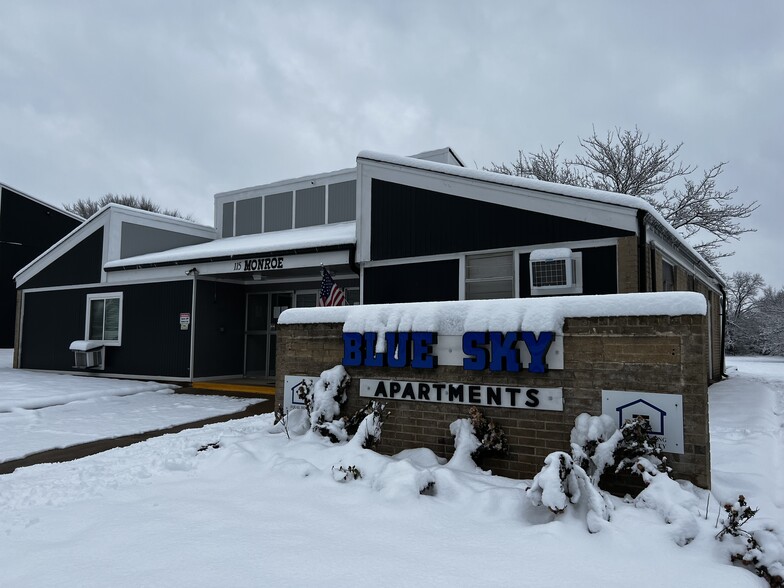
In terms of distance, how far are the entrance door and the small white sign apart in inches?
335

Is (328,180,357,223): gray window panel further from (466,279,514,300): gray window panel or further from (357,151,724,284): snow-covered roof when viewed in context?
(466,279,514,300): gray window panel

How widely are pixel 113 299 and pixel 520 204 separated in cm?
1259

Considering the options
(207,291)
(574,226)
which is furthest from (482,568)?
(207,291)

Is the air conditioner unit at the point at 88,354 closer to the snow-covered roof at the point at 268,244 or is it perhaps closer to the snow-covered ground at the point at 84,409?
the snow-covered ground at the point at 84,409

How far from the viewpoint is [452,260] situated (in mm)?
9930

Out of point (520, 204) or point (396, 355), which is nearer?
point (396, 355)

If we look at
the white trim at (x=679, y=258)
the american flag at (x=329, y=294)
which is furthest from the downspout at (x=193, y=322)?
the white trim at (x=679, y=258)

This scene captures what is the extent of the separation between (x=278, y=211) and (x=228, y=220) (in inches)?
90.7

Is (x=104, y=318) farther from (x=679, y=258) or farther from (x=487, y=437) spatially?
(x=679, y=258)

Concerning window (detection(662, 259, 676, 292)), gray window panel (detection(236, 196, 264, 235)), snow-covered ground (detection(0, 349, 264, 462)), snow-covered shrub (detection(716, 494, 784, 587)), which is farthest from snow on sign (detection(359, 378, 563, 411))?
gray window panel (detection(236, 196, 264, 235))

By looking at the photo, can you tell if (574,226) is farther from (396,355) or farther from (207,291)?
(207,291)

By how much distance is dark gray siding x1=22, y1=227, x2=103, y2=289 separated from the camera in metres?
16.1

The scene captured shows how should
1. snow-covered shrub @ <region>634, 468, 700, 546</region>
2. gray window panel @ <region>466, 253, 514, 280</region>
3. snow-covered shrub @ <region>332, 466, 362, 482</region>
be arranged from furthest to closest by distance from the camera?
gray window panel @ <region>466, 253, 514, 280</region> < snow-covered shrub @ <region>332, 466, 362, 482</region> < snow-covered shrub @ <region>634, 468, 700, 546</region>

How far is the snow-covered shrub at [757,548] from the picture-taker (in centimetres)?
321
